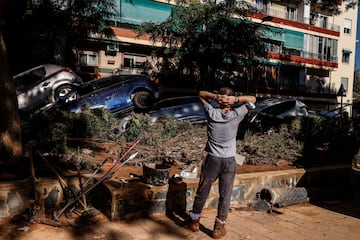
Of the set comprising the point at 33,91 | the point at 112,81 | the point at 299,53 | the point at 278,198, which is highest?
the point at 299,53

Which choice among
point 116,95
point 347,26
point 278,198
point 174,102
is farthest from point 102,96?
point 347,26

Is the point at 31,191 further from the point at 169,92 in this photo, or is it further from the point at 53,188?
the point at 169,92

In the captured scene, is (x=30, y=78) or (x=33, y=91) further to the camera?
(x=30, y=78)

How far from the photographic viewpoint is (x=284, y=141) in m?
7.95

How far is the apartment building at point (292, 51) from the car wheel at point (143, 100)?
1327 centimetres

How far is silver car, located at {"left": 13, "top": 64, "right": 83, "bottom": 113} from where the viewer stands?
33.9 feet

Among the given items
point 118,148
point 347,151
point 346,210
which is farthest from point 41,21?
point 346,210

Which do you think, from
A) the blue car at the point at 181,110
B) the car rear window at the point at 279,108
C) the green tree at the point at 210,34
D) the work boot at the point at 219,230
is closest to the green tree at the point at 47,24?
the green tree at the point at 210,34

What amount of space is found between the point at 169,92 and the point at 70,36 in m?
9.99

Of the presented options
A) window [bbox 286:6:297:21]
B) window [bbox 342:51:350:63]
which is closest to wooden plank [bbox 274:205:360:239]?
window [bbox 286:6:297:21]

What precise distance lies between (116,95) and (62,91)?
2.04m

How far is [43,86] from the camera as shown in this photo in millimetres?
10539

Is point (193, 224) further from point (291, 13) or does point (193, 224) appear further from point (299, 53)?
point (291, 13)

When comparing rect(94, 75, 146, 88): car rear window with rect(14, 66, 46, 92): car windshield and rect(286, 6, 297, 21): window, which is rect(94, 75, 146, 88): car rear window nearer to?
rect(14, 66, 46, 92): car windshield
